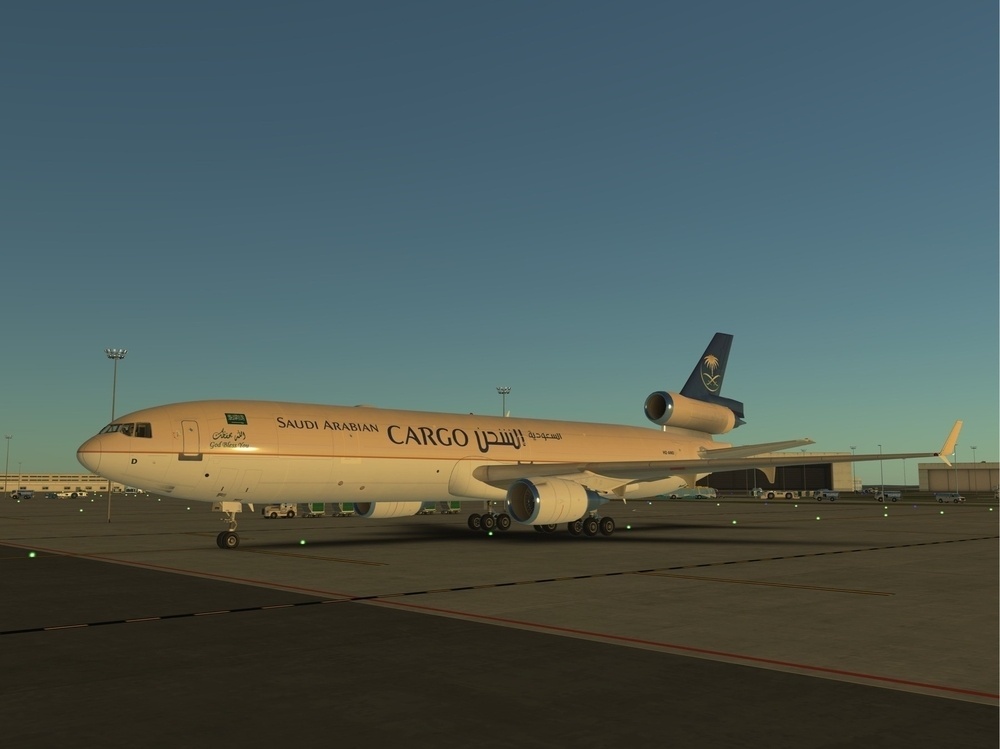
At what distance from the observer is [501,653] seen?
10.7 m

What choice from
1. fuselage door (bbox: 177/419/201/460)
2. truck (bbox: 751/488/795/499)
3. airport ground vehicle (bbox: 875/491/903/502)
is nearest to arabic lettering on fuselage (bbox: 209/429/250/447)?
fuselage door (bbox: 177/419/201/460)

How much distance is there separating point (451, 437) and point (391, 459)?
3.28 meters

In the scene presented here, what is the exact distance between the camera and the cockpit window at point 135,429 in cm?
2517

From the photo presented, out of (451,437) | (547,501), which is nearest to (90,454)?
(451,437)

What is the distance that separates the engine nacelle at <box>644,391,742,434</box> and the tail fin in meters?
0.43

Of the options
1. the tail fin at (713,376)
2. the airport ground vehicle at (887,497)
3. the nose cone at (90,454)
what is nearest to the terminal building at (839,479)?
the airport ground vehicle at (887,497)

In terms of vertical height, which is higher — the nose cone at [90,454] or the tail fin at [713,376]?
the tail fin at [713,376]

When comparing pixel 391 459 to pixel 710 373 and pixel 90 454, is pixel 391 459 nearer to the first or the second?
pixel 90 454

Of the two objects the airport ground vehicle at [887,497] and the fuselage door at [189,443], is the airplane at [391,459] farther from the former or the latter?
the airport ground vehicle at [887,497]

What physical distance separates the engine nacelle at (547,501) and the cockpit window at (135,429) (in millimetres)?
11810

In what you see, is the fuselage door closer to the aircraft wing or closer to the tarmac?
the tarmac

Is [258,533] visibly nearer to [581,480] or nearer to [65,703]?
[581,480]

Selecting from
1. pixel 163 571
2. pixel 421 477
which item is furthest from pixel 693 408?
pixel 163 571

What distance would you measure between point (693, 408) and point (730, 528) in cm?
599
